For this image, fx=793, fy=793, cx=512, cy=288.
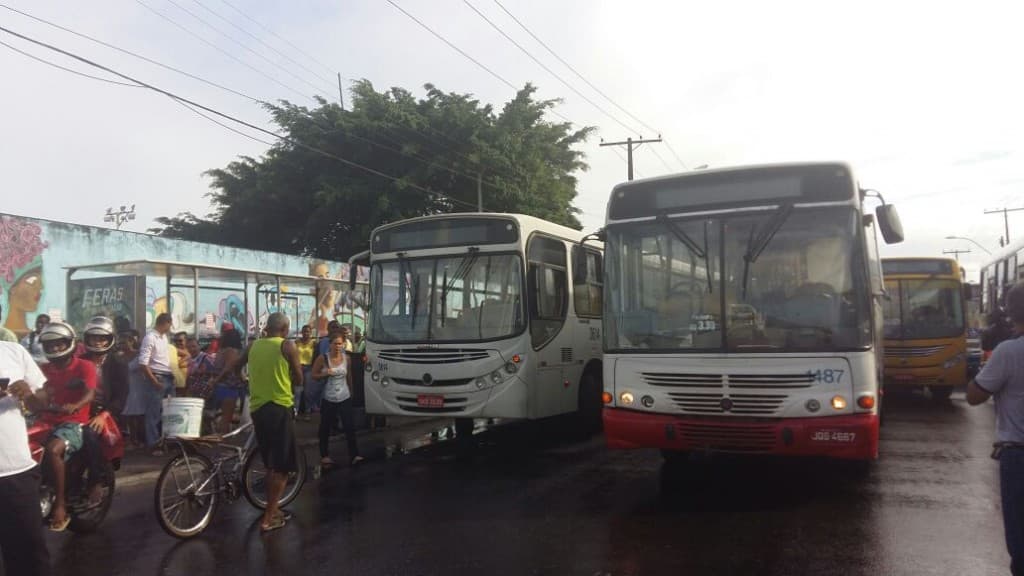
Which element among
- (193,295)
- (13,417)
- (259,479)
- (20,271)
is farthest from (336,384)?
(20,271)

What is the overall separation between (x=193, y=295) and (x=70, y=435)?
A: 328 inches

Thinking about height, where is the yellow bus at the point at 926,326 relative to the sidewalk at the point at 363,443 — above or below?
above

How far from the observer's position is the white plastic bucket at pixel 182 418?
20.8 feet

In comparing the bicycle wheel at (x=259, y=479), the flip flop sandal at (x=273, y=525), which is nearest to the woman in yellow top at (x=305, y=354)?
the bicycle wheel at (x=259, y=479)

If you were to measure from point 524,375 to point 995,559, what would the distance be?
17.8ft

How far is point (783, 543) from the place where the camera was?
18.7ft

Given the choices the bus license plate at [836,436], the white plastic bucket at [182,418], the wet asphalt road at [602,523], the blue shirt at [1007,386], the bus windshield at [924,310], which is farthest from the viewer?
the bus windshield at [924,310]

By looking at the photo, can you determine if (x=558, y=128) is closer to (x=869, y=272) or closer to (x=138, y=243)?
(x=138, y=243)

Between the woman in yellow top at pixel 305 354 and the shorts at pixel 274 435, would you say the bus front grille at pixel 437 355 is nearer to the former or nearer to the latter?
the woman in yellow top at pixel 305 354

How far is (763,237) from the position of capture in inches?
279

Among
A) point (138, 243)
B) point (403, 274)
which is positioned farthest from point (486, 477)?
point (138, 243)

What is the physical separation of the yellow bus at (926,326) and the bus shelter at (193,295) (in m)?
9.80

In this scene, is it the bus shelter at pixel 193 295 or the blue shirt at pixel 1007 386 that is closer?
the blue shirt at pixel 1007 386

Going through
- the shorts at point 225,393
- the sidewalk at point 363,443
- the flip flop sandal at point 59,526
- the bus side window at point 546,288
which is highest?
the bus side window at point 546,288
